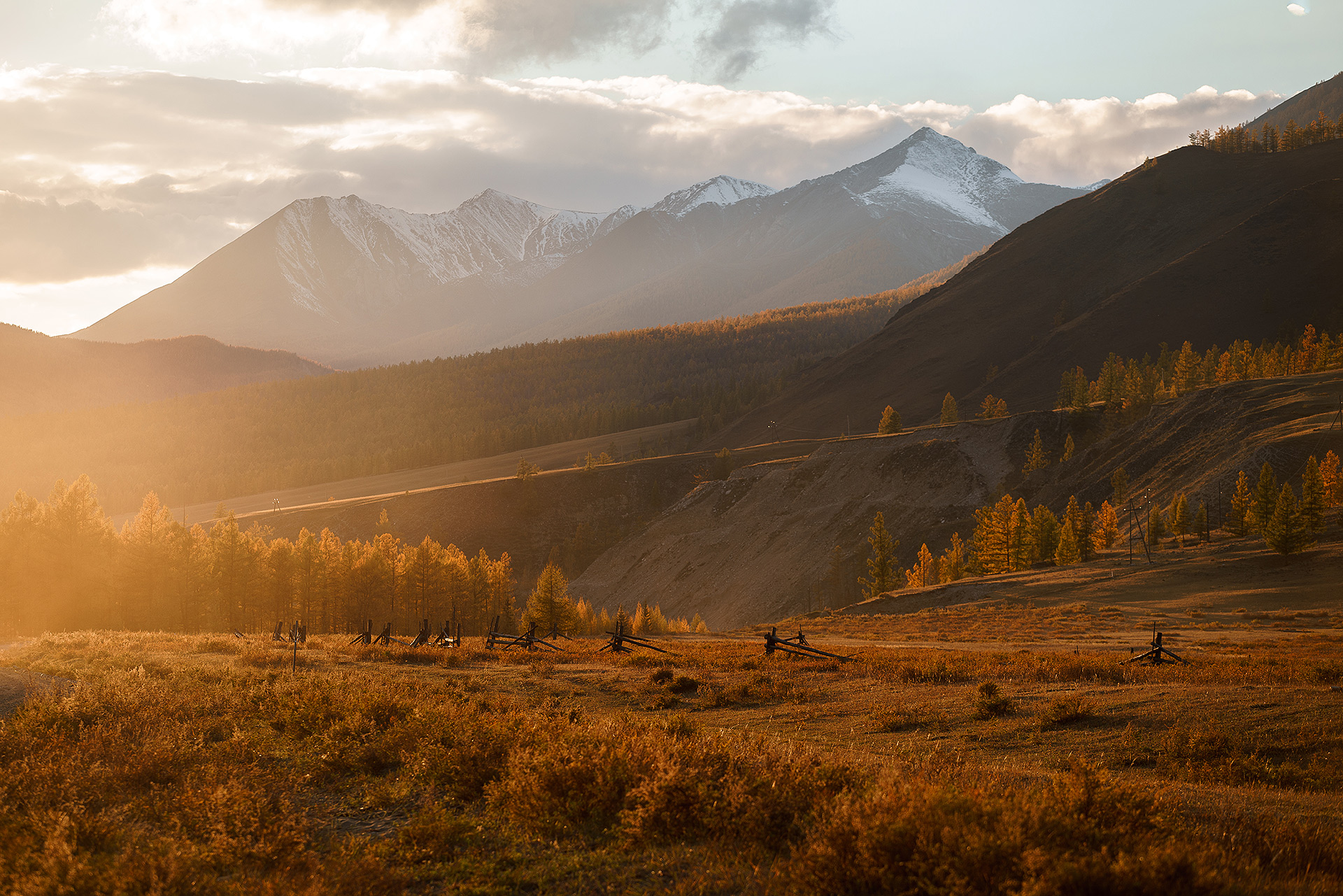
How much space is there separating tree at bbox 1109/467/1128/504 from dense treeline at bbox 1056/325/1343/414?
33.0 m

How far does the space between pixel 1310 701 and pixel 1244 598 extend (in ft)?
158

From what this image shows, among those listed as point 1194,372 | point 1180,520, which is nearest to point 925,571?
point 1180,520

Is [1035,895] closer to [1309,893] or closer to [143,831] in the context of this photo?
[1309,893]

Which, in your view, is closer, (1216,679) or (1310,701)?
(1310,701)

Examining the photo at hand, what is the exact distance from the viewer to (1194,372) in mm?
132250

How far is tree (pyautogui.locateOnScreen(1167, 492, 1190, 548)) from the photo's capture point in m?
73.1

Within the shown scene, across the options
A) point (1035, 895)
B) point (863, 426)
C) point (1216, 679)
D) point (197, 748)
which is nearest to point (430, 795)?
point (197, 748)

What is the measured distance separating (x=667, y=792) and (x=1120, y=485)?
96489mm

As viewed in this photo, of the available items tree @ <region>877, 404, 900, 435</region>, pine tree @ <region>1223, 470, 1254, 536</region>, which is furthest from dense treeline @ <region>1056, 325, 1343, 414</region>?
pine tree @ <region>1223, 470, 1254, 536</region>

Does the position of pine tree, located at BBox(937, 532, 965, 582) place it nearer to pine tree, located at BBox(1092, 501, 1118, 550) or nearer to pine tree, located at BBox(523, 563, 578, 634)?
pine tree, located at BBox(1092, 501, 1118, 550)

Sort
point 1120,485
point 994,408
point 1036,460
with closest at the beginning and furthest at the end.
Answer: point 1120,485 → point 1036,460 → point 994,408

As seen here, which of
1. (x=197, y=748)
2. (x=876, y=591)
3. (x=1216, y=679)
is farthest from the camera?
(x=876, y=591)

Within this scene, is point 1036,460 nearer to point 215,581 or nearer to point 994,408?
point 994,408

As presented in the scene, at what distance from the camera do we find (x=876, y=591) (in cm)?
8912
